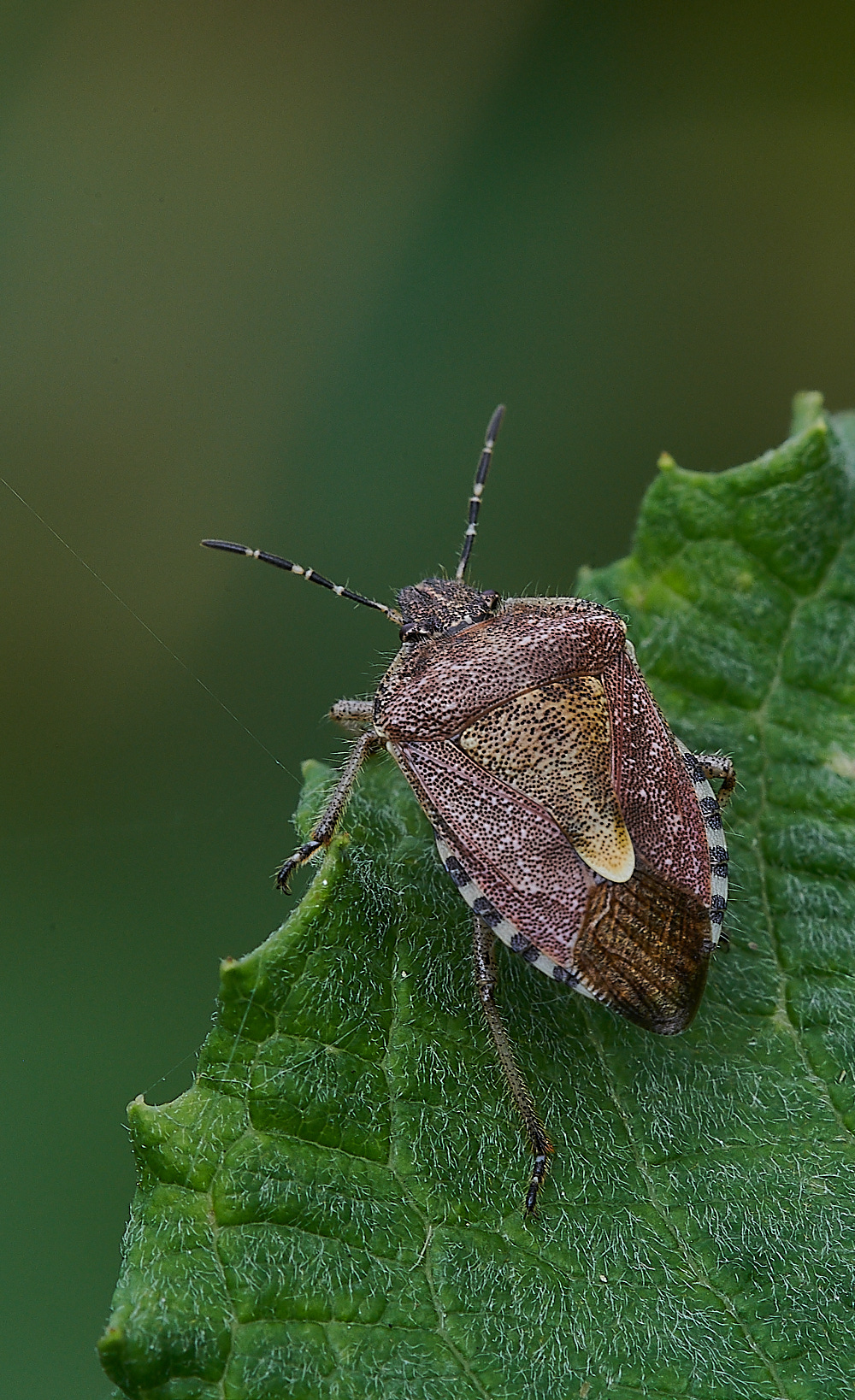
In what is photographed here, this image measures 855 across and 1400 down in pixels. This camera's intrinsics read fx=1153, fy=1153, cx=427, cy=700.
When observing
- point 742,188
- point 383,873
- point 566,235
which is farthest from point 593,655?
point 742,188

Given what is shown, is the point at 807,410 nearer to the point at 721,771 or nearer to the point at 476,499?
the point at 476,499

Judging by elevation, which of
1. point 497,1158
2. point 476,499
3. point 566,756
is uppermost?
point 476,499

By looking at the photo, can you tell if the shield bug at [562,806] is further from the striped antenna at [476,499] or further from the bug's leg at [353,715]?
the striped antenna at [476,499]

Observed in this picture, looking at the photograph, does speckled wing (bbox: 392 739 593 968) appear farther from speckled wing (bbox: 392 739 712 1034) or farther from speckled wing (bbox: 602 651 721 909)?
speckled wing (bbox: 602 651 721 909)

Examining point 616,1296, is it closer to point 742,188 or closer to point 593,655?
point 593,655

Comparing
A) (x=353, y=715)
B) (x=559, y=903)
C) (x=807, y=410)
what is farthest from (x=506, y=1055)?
(x=807, y=410)

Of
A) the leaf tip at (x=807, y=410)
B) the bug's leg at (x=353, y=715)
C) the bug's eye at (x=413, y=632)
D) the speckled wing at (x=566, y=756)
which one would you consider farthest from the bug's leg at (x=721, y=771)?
the leaf tip at (x=807, y=410)

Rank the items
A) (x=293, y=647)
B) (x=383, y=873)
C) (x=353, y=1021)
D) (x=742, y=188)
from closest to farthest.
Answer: (x=353, y=1021) → (x=383, y=873) → (x=293, y=647) → (x=742, y=188)
